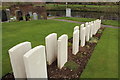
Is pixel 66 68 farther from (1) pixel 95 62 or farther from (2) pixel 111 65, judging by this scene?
(2) pixel 111 65

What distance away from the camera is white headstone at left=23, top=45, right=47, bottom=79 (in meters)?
Result: 3.03

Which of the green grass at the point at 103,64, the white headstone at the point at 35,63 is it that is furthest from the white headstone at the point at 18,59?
the green grass at the point at 103,64

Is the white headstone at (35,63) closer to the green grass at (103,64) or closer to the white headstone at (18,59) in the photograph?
the white headstone at (18,59)

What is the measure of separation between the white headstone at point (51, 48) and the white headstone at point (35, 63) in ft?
3.46

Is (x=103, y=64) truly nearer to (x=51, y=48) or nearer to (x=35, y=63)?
(x=51, y=48)

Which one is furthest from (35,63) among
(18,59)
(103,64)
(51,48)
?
(103,64)

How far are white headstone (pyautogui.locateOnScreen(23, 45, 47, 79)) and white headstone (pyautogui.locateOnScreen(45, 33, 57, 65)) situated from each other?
105 cm

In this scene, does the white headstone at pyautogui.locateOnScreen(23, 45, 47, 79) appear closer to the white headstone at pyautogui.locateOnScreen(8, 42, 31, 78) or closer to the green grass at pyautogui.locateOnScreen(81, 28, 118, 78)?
the white headstone at pyautogui.locateOnScreen(8, 42, 31, 78)

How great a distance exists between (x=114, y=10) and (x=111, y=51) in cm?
2178

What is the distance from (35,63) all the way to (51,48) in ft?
5.40

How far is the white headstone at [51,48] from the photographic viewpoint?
182 inches

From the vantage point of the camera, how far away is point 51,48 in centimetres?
484

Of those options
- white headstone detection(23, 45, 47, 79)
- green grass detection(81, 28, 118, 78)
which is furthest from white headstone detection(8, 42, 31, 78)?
green grass detection(81, 28, 118, 78)

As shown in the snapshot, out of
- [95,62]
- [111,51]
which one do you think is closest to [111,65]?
[95,62]
